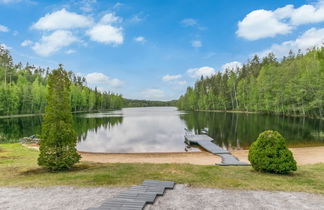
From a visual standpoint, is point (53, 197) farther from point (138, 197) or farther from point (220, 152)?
point (220, 152)

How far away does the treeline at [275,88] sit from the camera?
4709 cm

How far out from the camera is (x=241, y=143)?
21141 mm

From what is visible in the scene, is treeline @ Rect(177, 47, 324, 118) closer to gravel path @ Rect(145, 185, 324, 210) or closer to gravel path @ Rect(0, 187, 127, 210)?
gravel path @ Rect(145, 185, 324, 210)

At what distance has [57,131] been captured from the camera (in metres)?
9.87

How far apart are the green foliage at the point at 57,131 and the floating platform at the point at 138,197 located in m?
4.55

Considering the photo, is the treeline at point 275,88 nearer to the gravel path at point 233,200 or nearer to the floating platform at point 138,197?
the gravel path at point 233,200

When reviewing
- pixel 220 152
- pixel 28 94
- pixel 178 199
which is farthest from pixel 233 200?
pixel 28 94

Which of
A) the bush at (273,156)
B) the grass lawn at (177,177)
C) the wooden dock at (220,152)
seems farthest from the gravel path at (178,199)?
the wooden dock at (220,152)

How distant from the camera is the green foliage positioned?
9.76 metres

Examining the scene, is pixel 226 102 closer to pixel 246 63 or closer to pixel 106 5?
pixel 246 63

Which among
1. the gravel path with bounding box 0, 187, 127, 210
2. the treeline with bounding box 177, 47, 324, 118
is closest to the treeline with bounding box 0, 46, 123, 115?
the treeline with bounding box 177, 47, 324, 118

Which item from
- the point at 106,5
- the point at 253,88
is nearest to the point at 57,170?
the point at 106,5

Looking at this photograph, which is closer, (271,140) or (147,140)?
(271,140)

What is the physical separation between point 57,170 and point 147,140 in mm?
15292
